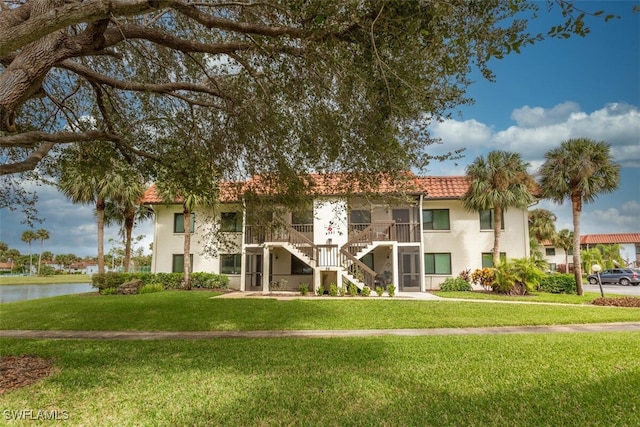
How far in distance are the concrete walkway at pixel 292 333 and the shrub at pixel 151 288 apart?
34.4ft

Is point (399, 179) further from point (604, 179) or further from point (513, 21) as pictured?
point (604, 179)

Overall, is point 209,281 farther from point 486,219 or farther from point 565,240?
point 565,240

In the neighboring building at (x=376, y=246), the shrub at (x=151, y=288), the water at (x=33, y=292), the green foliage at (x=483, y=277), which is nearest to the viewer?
the neighboring building at (x=376, y=246)

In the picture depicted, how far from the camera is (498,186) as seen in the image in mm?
22625

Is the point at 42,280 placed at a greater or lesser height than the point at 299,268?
lesser

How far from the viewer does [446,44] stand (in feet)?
18.2

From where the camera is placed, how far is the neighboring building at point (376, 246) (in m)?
20.9

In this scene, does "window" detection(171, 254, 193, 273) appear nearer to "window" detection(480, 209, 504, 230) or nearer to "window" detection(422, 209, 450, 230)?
"window" detection(422, 209, 450, 230)

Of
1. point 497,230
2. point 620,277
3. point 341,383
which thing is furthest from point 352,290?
point 620,277

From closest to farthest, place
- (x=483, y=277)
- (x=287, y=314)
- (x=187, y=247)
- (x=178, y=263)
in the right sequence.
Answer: (x=287, y=314) < (x=483, y=277) < (x=187, y=247) < (x=178, y=263)

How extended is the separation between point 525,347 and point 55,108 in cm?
1325

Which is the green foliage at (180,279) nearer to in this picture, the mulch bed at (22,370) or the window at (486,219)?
the mulch bed at (22,370)

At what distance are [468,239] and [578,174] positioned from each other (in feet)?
23.3

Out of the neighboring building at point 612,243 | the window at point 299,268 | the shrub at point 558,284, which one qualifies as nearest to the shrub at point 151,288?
the window at point 299,268
